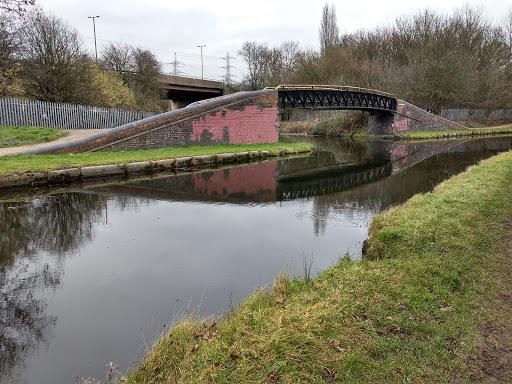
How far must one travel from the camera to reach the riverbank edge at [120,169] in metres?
11.5

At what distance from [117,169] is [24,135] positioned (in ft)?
20.3

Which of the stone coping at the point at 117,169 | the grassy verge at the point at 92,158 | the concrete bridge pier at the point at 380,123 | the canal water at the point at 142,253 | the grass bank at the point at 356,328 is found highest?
the concrete bridge pier at the point at 380,123

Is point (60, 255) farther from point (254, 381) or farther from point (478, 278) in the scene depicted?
point (478, 278)

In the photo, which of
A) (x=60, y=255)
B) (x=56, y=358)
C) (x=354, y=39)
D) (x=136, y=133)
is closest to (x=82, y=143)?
(x=136, y=133)

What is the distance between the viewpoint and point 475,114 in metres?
46.5

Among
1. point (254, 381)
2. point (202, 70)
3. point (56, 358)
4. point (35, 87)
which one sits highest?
point (202, 70)

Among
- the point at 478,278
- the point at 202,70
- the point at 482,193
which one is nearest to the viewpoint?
the point at 478,278

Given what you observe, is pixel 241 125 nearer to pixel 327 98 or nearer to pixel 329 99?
pixel 327 98

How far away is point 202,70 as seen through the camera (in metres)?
64.4

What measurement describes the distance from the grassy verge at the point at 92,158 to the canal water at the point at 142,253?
1765 mm

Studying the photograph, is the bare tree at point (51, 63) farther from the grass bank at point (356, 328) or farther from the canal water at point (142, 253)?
the grass bank at point (356, 328)

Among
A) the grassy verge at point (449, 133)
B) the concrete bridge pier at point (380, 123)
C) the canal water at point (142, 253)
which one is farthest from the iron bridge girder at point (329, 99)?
the canal water at point (142, 253)

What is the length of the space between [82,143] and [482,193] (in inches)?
559

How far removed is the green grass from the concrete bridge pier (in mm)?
28642
